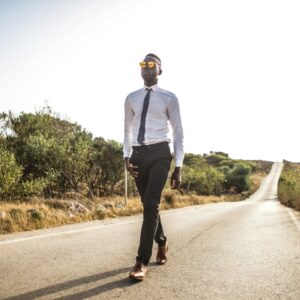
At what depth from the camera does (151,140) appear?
13.7ft

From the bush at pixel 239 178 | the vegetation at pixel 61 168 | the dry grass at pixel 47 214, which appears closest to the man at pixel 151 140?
the dry grass at pixel 47 214

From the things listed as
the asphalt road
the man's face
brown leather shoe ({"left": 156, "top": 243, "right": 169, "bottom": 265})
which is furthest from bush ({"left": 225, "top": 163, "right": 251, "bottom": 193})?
the man's face

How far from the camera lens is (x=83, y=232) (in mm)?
7516

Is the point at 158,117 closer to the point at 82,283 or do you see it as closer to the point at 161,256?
the point at 161,256

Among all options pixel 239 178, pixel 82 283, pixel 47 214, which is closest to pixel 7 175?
pixel 47 214

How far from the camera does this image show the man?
404cm

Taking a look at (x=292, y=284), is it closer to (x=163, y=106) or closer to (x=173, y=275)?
(x=173, y=275)

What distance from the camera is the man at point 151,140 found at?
159 inches

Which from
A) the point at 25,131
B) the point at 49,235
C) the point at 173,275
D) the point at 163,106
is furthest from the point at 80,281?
the point at 25,131

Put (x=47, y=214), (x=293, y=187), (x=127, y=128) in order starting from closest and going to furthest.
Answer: (x=127, y=128), (x=47, y=214), (x=293, y=187)

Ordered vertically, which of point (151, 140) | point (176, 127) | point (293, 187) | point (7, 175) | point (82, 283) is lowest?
point (293, 187)

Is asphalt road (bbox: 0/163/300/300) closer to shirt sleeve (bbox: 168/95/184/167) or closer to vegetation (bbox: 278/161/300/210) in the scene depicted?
shirt sleeve (bbox: 168/95/184/167)

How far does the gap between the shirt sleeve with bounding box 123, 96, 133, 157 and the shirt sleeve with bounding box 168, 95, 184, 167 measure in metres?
0.47

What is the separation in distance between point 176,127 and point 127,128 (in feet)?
1.86
